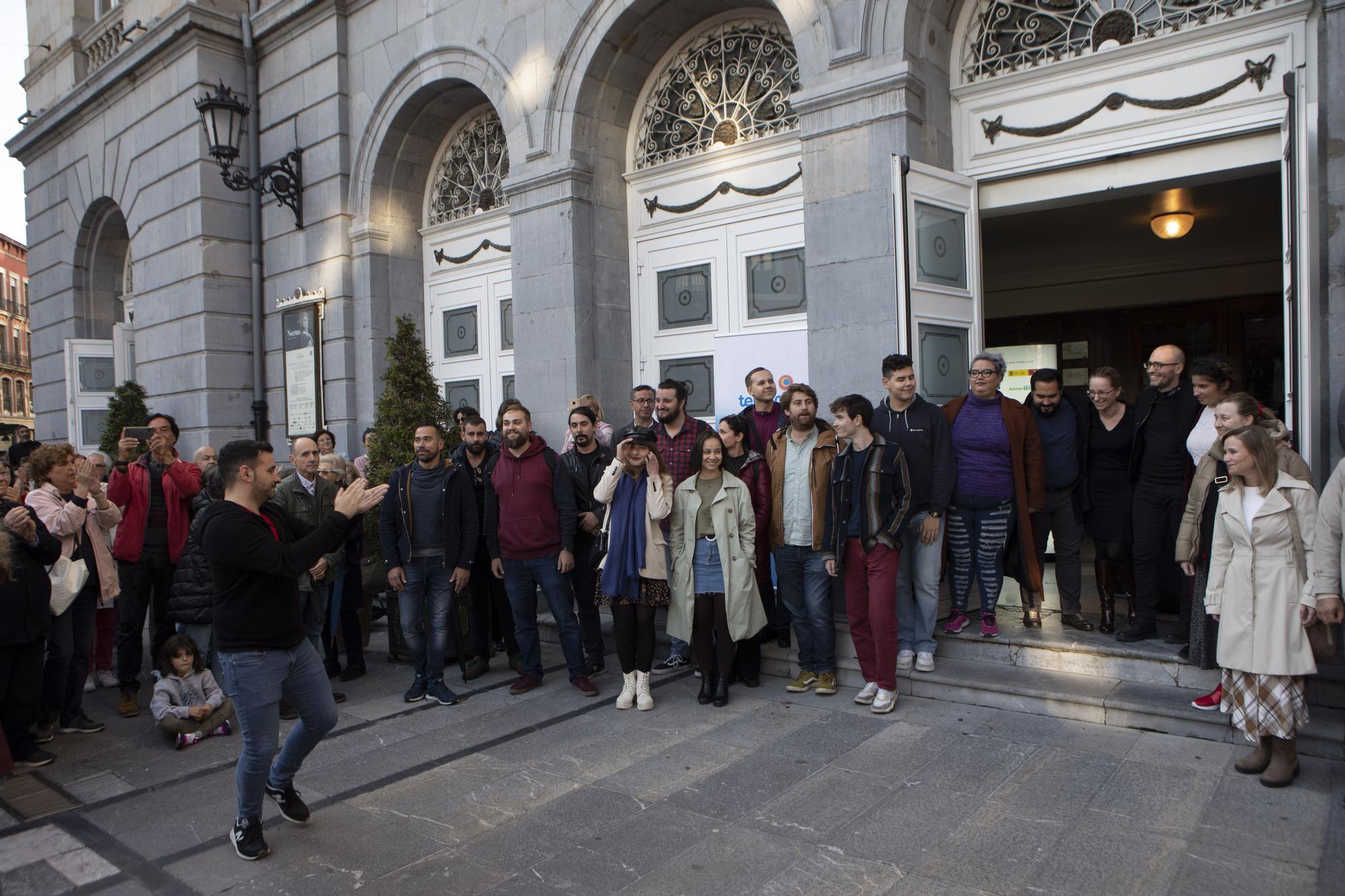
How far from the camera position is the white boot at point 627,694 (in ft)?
19.7

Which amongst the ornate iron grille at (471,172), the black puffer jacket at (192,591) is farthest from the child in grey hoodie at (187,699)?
the ornate iron grille at (471,172)

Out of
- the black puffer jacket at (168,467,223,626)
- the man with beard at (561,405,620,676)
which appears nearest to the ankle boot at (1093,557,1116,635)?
the man with beard at (561,405,620,676)

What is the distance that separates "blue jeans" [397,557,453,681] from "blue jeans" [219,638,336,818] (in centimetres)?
222

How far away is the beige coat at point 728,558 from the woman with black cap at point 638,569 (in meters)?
0.11

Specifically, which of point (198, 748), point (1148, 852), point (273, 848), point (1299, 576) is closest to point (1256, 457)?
point (1299, 576)

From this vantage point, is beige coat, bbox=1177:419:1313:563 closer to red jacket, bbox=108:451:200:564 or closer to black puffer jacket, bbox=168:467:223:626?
black puffer jacket, bbox=168:467:223:626

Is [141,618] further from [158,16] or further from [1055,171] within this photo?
[158,16]

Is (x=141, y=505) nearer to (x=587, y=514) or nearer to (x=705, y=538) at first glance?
(x=587, y=514)

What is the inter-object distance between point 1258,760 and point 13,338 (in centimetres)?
6623

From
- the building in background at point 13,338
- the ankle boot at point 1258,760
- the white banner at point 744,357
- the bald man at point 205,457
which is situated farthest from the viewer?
the building in background at point 13,338

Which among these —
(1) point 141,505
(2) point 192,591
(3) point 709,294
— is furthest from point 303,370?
(2) point 192,591

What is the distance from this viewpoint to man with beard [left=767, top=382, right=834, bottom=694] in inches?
236

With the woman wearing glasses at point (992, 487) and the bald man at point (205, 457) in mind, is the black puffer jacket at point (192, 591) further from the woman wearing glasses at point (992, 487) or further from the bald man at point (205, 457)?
the woman wearing glasses at point (992, 487)

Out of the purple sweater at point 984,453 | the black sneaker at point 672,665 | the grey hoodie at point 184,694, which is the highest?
the purple sweater at point 984,453
